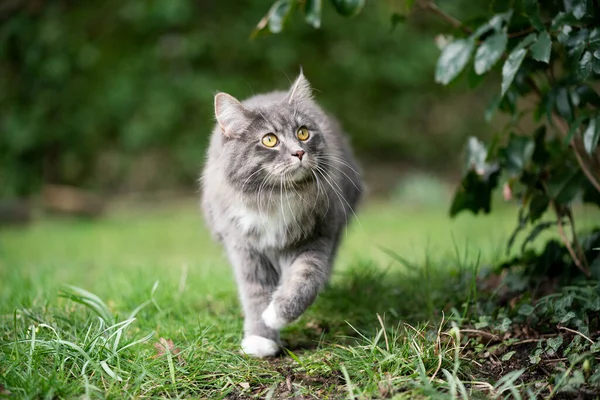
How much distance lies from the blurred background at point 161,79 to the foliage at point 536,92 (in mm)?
6699

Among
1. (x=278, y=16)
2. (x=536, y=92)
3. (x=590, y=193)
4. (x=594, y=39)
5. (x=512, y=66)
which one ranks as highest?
(x=278, y=16)

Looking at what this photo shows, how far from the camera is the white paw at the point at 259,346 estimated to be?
2455 mm

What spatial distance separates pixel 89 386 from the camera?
1.89 meters

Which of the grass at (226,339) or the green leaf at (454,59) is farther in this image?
the green leaf at (454,59)

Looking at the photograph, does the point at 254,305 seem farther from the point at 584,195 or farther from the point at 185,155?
the point at 185,155

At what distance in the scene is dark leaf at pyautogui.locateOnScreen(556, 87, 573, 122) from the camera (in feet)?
7.96

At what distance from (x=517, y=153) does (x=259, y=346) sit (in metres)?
1.53

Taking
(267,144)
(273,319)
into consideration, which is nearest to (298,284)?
(273,319)

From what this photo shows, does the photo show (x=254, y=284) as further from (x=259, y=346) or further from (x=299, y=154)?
(x=299, y=154)

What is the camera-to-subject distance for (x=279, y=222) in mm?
2598

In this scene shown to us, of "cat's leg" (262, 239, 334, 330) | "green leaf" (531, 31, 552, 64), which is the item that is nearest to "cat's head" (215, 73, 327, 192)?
"cat's leg" (262, 239, 334, 330)

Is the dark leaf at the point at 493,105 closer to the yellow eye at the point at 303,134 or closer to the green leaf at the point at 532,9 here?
the green leaf at the point at 532,9

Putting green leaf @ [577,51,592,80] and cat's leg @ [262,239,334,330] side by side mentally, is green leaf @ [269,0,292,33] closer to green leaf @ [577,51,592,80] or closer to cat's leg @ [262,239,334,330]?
cat's leg @ [262,239,334,330]

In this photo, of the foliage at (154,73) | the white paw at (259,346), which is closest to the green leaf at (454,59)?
the white paw at (259,346)
